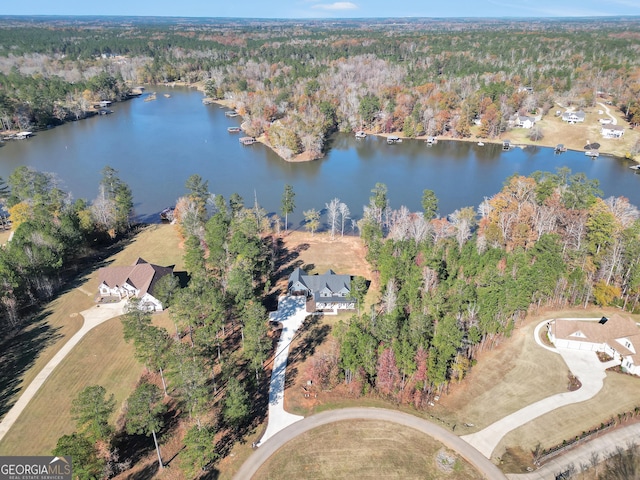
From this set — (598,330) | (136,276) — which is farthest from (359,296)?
(136,276)

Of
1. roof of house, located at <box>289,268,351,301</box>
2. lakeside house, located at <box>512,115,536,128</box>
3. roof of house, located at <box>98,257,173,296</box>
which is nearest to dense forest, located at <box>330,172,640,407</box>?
roof of house, located at <box>289,268,351,301</box>

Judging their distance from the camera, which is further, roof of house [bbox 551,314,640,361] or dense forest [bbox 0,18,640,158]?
dense forest [bbox 0,18,640,158]

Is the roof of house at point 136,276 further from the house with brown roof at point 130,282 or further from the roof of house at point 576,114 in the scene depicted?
the roof of house at point 576,114

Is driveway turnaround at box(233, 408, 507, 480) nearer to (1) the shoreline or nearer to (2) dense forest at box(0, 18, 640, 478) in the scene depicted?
(2) dense forest at box(0, 18, 640, 478)

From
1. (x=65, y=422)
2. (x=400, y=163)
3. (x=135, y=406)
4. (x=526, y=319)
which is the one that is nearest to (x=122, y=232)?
(x=65, y=422)

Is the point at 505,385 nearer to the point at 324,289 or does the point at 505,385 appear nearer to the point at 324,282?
the point at 324,289

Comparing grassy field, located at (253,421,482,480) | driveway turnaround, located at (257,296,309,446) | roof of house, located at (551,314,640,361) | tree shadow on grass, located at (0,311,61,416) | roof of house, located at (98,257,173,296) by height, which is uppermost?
roof of house, located at (551,314,640,361)
